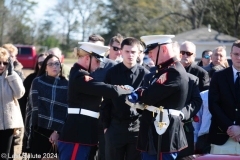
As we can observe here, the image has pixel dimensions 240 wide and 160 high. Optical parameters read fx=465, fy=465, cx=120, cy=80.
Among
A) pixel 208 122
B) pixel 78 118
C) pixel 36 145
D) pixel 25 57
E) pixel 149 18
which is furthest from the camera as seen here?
pixel 149 18

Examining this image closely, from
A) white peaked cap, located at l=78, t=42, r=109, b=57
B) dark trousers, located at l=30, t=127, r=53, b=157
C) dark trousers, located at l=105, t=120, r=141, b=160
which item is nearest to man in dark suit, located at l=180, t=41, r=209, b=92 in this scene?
dark trousers, located at l=105, t=120, r=141, b=160

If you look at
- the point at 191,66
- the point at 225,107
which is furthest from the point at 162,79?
the point at 191,66

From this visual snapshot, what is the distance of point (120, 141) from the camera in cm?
568

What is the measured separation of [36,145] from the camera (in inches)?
268

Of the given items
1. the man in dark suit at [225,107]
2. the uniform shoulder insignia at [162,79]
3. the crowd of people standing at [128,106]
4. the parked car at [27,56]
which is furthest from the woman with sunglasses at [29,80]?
the parked car at [27,56]

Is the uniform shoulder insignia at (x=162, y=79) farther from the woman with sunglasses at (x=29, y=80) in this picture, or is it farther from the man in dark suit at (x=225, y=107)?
the woman with sunglasses at (x=29, y=80)

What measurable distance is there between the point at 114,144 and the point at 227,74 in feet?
5.32

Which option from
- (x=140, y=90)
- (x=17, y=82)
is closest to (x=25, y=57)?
(x=17, y=82)

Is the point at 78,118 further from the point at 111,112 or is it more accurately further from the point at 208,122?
the point at 208,122

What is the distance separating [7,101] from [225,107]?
124 inches

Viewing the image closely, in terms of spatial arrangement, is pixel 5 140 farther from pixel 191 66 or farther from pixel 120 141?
A: pixel 191 66

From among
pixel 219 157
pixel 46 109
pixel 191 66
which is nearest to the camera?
pixel 219 157

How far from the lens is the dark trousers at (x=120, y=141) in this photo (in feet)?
18.6

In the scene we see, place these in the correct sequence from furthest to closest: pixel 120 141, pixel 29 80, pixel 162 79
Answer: pixel 29 80 < pixel 120 141 < pixel 162 79
